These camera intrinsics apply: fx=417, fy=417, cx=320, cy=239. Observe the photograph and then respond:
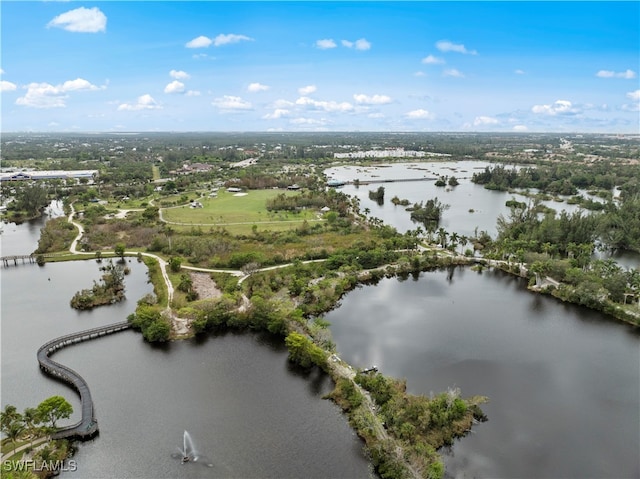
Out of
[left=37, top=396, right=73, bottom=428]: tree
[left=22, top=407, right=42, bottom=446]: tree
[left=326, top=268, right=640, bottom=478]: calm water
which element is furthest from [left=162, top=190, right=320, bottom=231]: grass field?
[left=22, top=407, right=42, bottom=446]: tree

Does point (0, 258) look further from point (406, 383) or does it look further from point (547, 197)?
point (547, 197)

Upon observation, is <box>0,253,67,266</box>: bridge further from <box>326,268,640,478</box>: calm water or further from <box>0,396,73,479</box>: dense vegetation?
<box>326,268,640,478</box>: calm water

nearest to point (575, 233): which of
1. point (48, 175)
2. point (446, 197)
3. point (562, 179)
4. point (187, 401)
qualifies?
point (446, 197)

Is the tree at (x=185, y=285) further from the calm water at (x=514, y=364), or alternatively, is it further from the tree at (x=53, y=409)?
the tree at (x=53, y=409)

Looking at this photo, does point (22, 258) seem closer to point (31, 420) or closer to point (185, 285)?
point (185, 285)

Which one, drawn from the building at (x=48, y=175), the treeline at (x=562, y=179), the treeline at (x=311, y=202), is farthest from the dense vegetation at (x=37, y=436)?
the treeline at (x=562, y=179)
